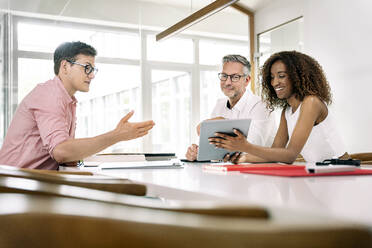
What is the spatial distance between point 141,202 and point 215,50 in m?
7.05

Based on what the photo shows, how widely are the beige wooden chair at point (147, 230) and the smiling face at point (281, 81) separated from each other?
8.90ft

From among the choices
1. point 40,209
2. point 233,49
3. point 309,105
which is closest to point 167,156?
point 309,105

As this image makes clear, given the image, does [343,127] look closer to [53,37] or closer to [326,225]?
[53,37]

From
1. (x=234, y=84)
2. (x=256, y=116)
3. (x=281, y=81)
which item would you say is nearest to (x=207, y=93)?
(x=234, y=84)

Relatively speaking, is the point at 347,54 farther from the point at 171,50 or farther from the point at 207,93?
the point at 171,50

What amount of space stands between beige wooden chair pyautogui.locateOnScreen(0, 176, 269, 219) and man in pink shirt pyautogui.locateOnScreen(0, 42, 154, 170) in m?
1.73

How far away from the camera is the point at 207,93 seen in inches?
283

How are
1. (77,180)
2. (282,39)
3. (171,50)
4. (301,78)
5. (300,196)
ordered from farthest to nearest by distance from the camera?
(171,50) → (282,39) → (301,78) → (77,180) → (300,196)

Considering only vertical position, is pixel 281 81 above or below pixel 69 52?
below

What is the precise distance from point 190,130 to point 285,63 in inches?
162

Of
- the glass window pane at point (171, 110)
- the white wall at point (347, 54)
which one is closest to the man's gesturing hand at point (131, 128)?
the white wall at point (347, 54)

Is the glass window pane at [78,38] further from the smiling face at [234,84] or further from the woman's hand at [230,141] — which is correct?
the woman's hand at [230,141]

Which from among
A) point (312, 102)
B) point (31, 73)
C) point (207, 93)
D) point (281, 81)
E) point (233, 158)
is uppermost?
point (31, 73)

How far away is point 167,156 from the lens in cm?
288
